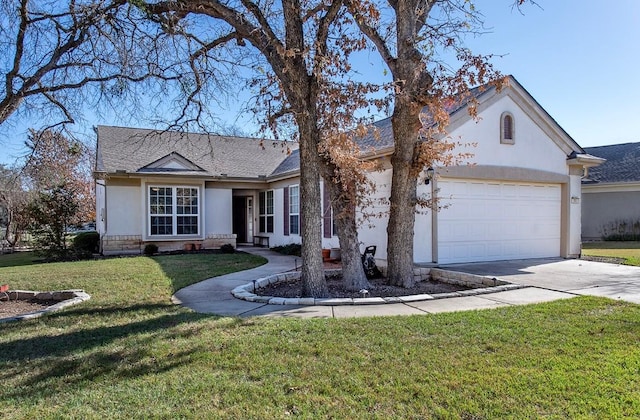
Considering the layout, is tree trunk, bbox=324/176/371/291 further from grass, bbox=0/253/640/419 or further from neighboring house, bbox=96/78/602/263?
grass, bbox=0/253/640/419

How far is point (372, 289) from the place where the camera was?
8.20 meters

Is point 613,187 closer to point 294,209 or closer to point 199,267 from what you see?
point 294,209

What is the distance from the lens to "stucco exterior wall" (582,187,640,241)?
67.2ft

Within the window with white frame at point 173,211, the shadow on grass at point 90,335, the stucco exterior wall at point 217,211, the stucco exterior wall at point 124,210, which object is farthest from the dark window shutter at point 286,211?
the shadow on grass at point 90,335

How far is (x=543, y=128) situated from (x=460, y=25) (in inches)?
245

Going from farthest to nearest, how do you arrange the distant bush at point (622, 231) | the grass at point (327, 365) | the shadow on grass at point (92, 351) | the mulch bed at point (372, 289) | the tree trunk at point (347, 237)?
the distant bush at point (622, 231), the tree trunk at point (347, 237), the mulch bed at point (372, 289), the shadow on grass at point (92, 351), the grass at point (327, 365)

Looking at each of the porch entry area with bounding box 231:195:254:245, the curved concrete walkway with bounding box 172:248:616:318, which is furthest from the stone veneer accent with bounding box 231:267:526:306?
the porch entry area with bounding box 231:195:254:245

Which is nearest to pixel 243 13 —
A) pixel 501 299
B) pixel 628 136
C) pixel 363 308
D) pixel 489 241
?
pixel 363 308

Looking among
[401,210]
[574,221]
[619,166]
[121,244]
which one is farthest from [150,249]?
[619,166]

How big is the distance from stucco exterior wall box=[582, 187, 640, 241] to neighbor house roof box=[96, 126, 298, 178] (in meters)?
15.7

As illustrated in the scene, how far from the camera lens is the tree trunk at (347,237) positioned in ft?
27.0

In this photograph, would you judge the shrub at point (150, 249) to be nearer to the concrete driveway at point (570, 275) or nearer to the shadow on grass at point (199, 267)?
the shadow on grass at point (199, 267)

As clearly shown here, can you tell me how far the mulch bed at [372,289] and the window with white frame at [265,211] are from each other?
884 centimetres

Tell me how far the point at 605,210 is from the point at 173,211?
20.8 metres
